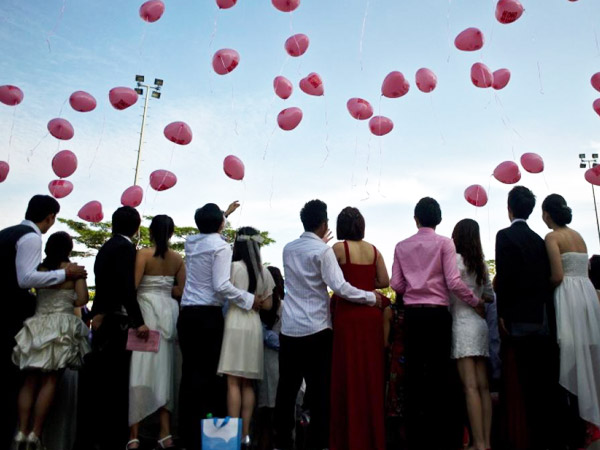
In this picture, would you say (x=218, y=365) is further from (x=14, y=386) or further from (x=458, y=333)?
(x=458, y=333)

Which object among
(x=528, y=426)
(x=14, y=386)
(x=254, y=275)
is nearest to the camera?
(x=528, y=426)

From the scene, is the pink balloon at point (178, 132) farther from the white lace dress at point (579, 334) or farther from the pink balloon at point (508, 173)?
the white lace dress at point (579, 334)

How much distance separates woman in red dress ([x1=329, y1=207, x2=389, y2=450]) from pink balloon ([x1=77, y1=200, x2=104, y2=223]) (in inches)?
164

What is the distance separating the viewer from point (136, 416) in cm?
319

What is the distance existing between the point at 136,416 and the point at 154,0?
4004mm

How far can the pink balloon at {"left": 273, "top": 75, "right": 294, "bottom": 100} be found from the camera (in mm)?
5539

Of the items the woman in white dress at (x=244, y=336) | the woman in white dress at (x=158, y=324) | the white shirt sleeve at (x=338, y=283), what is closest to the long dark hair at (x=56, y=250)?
the woman in white dress at (x=158, y=324)

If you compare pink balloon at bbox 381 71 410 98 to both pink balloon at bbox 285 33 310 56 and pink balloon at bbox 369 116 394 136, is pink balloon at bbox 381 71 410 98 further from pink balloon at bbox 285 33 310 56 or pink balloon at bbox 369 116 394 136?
pink balloon at bbox 285 33 310 56

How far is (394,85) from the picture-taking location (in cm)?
522

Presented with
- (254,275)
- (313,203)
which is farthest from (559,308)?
(254,275)

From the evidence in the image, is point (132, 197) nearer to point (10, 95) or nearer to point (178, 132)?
point (178, 132)

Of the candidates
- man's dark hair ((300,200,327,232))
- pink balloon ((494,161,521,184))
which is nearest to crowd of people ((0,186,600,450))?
man's dark hair ((300,200,327,232))

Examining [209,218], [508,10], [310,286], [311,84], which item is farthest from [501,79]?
[209,218]

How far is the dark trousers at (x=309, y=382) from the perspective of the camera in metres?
3.09
